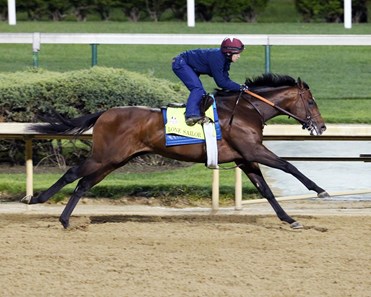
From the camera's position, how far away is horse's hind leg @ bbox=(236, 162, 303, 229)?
31.5 ft

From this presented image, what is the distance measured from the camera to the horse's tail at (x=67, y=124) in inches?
390

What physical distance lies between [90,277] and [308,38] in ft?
33.1

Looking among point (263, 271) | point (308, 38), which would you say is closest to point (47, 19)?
point (308, 38)

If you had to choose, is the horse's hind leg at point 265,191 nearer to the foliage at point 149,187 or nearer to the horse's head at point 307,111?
the horse's head at point 307,111

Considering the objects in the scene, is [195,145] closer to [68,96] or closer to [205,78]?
[68,96]

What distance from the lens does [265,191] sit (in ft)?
31.9

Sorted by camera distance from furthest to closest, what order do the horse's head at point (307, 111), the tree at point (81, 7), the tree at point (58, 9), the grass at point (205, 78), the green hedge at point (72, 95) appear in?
the tree at point (81, 7) < the tree at point (58, 9) < the green hedge at point (72, 95) < the grass at point (205, 78) < the horse's head at point (307, 111)

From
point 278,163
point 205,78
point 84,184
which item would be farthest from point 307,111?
point 205,78

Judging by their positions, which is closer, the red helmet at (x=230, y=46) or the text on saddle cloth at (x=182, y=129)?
the red helmet at (x=230, y=46)

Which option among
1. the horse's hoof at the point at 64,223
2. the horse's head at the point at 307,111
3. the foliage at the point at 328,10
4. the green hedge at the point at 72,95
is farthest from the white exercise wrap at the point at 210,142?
the foliage at the point at 328,10

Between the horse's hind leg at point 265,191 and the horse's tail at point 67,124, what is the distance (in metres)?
1.43

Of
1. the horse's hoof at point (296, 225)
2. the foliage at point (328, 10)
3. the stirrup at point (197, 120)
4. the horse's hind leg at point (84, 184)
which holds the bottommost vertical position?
the horse's hoof at point (296, 225)

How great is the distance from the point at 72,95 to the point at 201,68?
10.4 ft

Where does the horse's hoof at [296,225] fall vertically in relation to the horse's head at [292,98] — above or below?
below
